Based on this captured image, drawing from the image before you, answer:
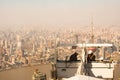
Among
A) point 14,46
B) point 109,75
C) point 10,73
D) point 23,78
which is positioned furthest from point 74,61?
point 14,46

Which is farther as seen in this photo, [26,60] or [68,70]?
[26,60]

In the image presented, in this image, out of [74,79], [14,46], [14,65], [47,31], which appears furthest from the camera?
[47,31]

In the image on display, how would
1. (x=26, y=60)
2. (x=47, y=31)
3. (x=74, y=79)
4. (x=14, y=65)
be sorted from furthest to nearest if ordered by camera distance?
(x=47, y=31)
(x=26, y=60)
(x=14, y=65)
(x=74, y=79)

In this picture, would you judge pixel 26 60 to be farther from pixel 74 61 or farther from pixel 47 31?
A: pixel 47 31

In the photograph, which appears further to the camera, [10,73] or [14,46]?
[14,46]

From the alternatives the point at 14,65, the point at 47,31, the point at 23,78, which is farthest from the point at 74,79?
the point at 47,31

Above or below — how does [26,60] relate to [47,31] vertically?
below

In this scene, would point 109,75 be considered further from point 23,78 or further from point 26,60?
point 26,60

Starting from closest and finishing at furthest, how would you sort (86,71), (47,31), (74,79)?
(74,79) → (86,71) → (47,31)

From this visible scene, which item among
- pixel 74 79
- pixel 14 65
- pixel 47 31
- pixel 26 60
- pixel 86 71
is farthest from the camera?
pixel 47 31
